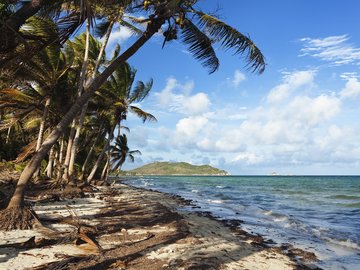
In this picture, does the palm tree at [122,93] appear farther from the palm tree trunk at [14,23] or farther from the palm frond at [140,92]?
the palm tree trunk at [14,23]

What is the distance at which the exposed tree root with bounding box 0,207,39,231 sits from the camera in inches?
287

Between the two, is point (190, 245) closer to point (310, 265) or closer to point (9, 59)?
point (310, 265)

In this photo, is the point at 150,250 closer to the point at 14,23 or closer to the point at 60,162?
the point at 14,23

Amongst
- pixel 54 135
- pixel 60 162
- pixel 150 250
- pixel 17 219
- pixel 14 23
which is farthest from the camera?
pixel 60 162

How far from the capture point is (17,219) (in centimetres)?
746

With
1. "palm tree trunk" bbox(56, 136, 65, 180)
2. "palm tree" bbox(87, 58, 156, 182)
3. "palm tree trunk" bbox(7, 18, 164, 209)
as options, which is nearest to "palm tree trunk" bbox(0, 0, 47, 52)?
"palm tree trunk" bbox(7, 18, 164, 209)

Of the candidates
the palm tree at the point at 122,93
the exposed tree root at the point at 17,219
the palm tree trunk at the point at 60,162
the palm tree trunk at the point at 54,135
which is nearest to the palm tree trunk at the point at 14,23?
the palm tree trunk at the point at 54,135

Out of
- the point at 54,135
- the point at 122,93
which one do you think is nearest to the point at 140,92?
the point at 122,93

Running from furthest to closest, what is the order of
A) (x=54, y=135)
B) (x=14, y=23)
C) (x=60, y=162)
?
(x=60, y=162) < (x=54, y=135) < (x=14, y=23)

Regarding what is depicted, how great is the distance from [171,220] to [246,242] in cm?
297

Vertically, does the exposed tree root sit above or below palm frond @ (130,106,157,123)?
below

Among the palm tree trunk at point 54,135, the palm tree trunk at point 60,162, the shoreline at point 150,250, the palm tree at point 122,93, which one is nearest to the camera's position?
the shoreline at point 150,250

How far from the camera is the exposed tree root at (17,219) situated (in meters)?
7.30

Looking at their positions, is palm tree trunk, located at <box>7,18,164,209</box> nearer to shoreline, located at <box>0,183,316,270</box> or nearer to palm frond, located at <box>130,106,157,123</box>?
shoreline, located at <box>0,183,316,270</box>
